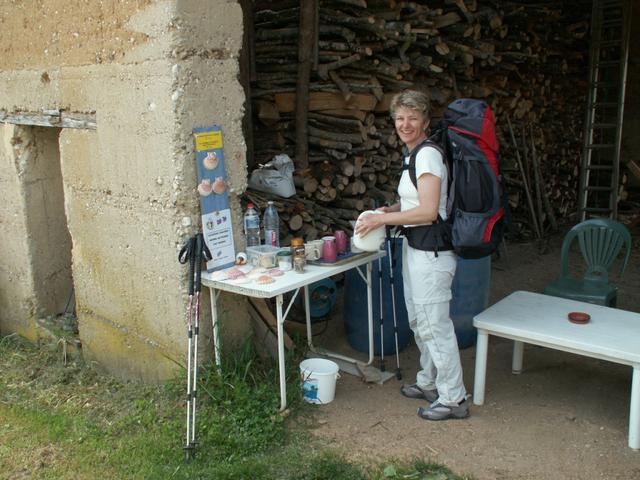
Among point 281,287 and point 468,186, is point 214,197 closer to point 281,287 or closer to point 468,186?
point 281,287

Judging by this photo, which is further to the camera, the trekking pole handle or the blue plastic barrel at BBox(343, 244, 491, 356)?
the blue plastic barrel at BBox(343, 244, 491, 356)

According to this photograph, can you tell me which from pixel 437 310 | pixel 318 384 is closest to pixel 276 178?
pixel 318 384

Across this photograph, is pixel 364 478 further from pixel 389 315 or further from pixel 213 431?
pixel 389 315

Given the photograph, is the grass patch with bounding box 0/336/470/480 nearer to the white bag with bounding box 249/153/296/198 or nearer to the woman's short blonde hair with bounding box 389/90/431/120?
the woman's short blonde hair with bounding box 389/90/431/120

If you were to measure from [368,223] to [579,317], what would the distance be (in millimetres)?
1421

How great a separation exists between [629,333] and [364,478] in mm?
1774

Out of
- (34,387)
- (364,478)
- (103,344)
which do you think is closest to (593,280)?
(364,478)

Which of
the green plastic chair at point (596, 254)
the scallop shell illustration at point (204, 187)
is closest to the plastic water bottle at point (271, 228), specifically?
the scallop shell illustration at point (204, 187)

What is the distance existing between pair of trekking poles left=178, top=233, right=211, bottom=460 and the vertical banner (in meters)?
0.14

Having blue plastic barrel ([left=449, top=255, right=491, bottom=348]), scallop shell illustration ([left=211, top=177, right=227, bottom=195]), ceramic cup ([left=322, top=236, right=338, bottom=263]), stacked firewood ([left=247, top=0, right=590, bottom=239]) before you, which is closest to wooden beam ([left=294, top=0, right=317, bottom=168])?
stacked firewood ([left=247, top=0, right=590, bottom=239])

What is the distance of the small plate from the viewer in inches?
158

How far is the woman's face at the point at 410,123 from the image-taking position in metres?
3.79

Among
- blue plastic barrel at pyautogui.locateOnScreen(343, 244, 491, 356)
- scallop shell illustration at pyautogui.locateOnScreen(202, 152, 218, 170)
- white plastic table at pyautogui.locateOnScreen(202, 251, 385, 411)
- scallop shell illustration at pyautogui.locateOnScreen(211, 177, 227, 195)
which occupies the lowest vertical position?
blue plastic barrel at pyautogui.locateOnScreen(343, 244, 491, 356)

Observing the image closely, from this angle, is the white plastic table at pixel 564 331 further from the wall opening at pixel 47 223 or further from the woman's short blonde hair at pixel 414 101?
the wall opening at pixel 47 223
